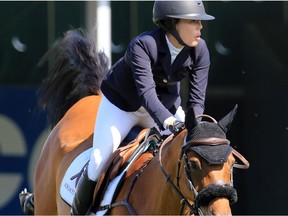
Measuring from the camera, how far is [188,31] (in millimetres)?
4375

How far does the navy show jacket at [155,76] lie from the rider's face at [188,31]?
0.45 feet

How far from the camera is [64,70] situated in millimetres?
6426

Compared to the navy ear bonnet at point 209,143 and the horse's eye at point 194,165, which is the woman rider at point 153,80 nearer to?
the navy ear bonnet at point 209,143

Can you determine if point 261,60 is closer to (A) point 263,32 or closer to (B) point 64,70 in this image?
(A) point 263,32

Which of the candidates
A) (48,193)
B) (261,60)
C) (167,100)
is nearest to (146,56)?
(167,100)

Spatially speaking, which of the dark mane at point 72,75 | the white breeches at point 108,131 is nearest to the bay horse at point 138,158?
the dark mane at point 72,75

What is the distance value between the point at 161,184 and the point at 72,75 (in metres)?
2.36

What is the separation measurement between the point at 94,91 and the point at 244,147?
2313mm

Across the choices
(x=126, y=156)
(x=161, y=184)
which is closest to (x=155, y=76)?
(x=126, y=156)

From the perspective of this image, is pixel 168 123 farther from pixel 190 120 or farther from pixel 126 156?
pixel 126 156

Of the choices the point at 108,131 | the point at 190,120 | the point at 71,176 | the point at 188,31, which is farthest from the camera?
the point at 71,176

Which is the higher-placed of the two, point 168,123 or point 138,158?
point 168,123

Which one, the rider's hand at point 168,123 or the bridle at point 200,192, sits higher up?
the rider's hand at point 168,123

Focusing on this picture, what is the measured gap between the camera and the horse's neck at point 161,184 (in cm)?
409
